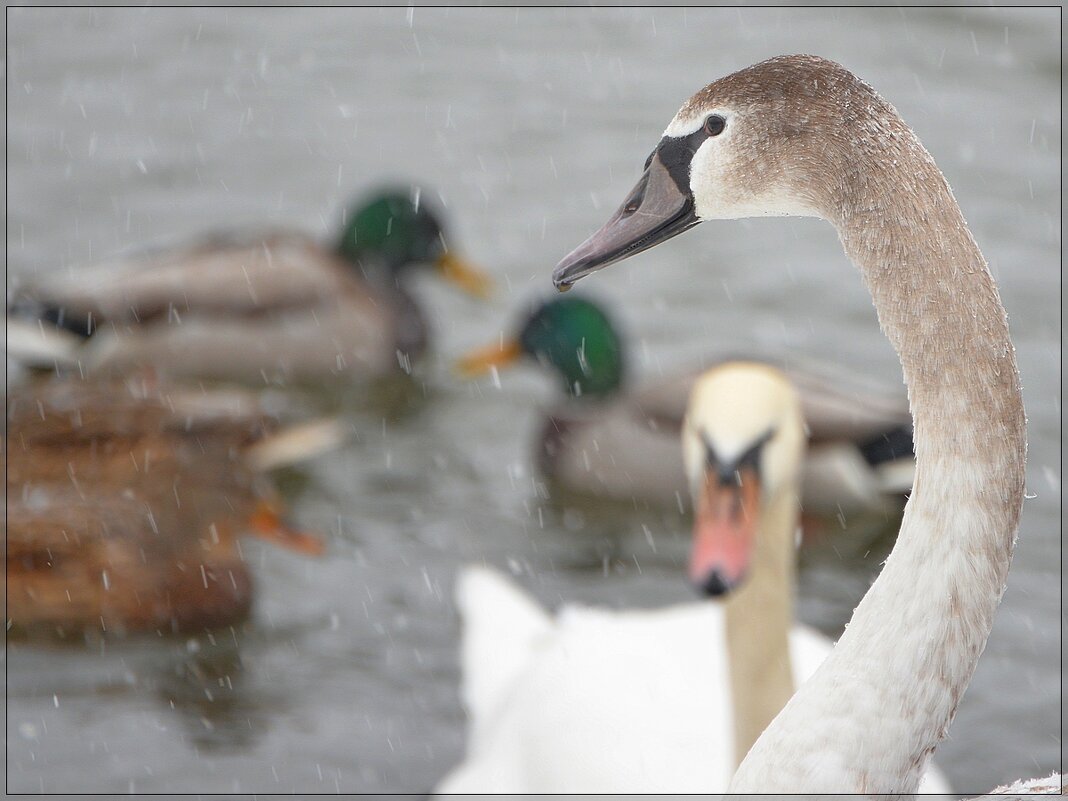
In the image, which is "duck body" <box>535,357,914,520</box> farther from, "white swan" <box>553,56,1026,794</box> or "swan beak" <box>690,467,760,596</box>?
"white swan" <box>553,56,1026,794</box>

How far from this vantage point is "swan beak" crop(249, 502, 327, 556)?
530cm

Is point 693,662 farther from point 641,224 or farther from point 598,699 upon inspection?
point 641,224

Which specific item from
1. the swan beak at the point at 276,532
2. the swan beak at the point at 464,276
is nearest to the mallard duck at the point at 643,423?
the swan beak at the point at 464,276

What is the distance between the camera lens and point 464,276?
717cm

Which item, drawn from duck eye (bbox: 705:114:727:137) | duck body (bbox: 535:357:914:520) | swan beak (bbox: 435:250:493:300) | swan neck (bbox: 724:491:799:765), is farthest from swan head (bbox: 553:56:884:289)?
swan beak (bbox: 435:250:493:300)

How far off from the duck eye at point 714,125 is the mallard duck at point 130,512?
318 centimetres

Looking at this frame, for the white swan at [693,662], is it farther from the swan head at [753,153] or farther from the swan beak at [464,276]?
the swan beak at [464,276]

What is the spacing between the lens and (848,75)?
2.14m

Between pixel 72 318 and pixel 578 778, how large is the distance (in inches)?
156

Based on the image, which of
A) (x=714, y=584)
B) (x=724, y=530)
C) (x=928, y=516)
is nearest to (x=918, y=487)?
(x=928, y=516)

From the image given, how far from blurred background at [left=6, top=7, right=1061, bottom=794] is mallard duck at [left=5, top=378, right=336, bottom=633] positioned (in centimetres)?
13

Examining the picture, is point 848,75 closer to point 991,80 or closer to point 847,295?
point 847,295

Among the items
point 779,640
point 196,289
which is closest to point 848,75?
point 779,640

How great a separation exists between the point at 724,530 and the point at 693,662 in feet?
1.27
